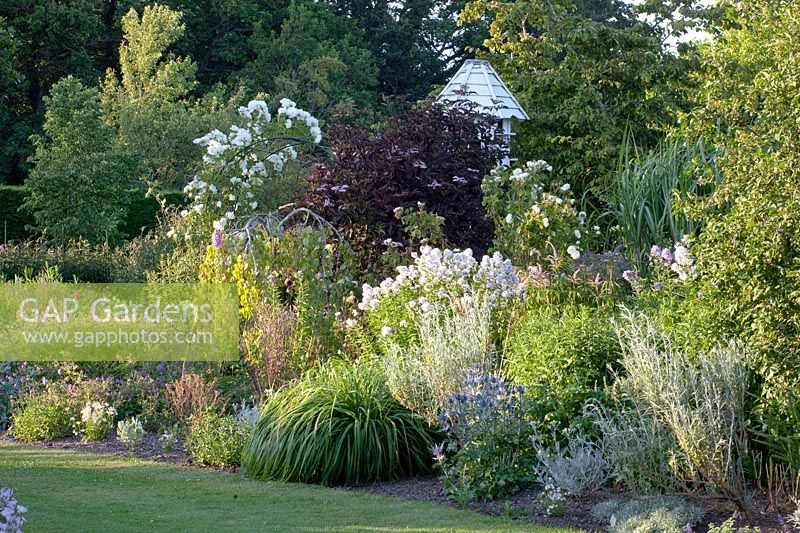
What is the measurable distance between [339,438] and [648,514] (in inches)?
81.9

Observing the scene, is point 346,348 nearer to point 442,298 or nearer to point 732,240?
point 442,298

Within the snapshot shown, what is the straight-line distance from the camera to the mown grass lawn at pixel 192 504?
5.15m

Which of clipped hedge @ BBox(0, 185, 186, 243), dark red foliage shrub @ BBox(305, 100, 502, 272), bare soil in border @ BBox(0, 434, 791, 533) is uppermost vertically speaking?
Result: clipped hedge @ BBox(0, 185, 186, 243)

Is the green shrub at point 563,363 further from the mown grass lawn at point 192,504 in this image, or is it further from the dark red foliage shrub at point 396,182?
the dark red foliage shrub at point 396,182

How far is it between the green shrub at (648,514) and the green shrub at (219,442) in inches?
101

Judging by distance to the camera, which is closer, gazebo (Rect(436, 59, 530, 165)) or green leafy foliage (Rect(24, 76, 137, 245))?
gazebo (Rect(436, 59, 530, 165))

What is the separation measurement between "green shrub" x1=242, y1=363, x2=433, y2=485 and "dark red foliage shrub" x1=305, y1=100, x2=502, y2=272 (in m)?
3.35

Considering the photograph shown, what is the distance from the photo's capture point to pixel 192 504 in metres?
5.63

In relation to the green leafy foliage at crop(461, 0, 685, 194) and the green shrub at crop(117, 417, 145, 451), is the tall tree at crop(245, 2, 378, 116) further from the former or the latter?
the green shrub at crop(117, 417, 145, 451)

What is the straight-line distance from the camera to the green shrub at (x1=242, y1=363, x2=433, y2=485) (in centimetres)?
627

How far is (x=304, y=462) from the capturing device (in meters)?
6.23

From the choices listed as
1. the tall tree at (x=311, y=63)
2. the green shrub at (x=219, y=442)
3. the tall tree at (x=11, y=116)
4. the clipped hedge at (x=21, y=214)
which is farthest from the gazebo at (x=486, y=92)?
the tall tree at (x=11, y=116)

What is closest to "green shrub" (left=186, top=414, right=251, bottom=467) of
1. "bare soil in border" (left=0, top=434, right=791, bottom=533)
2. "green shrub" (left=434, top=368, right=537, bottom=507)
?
"bare soil in border" (left=0, top=434, right=791, bottom=533)

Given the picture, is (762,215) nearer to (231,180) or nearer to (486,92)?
(231,180)
